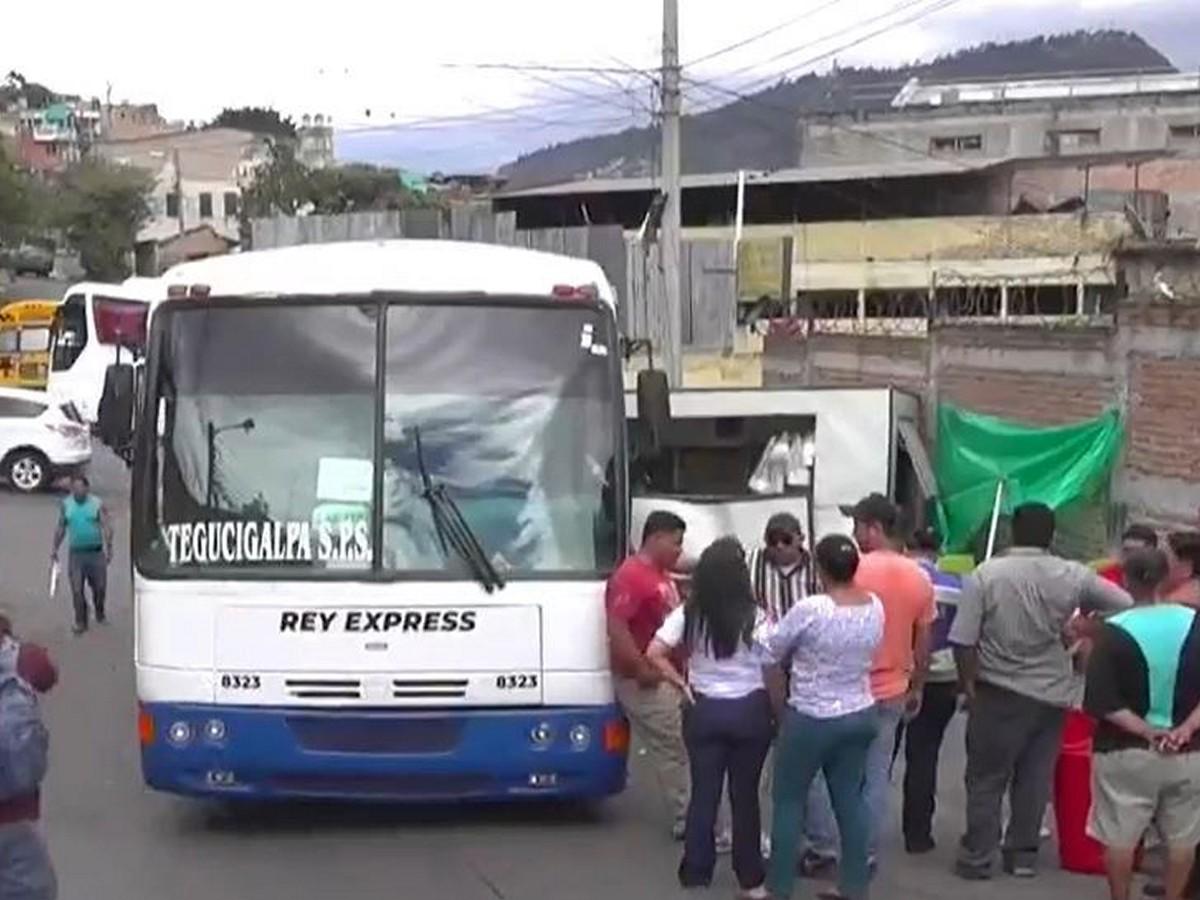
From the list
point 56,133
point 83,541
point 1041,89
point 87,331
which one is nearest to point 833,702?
point 83,541

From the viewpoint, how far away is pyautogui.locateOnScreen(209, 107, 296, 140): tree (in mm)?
143875

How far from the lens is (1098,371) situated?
19266 millimetres

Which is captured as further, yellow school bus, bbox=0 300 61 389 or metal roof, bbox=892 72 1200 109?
metal roof, bbox=892 72 1200 109

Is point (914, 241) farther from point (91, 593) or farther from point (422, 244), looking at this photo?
point (422, 244)

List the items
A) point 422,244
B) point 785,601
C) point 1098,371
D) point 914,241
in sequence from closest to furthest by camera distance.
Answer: point 785,601 < point 422,244 < point 1098,371 < point 914,241

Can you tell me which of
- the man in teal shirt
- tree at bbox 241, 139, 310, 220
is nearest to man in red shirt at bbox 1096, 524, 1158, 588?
the man in teal shirt

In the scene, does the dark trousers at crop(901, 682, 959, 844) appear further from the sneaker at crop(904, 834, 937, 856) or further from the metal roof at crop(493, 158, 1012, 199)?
the metal roof at crop(493, 158, 1012, 199)

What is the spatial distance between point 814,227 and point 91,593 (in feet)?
90.7

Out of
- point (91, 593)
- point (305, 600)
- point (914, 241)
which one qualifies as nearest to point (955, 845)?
point (305, 600)

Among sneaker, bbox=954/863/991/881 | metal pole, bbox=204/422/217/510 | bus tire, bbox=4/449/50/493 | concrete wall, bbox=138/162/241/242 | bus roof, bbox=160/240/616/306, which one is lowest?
bus tire, bbox=4/449/50/493

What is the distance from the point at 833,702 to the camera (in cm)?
892

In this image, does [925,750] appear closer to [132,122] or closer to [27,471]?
[27,471]

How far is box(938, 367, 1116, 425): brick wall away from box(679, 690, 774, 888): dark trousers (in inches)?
402

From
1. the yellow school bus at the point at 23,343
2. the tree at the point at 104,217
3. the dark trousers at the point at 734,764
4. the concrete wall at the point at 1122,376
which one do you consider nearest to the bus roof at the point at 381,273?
the dark trousers at the point at 734,764
